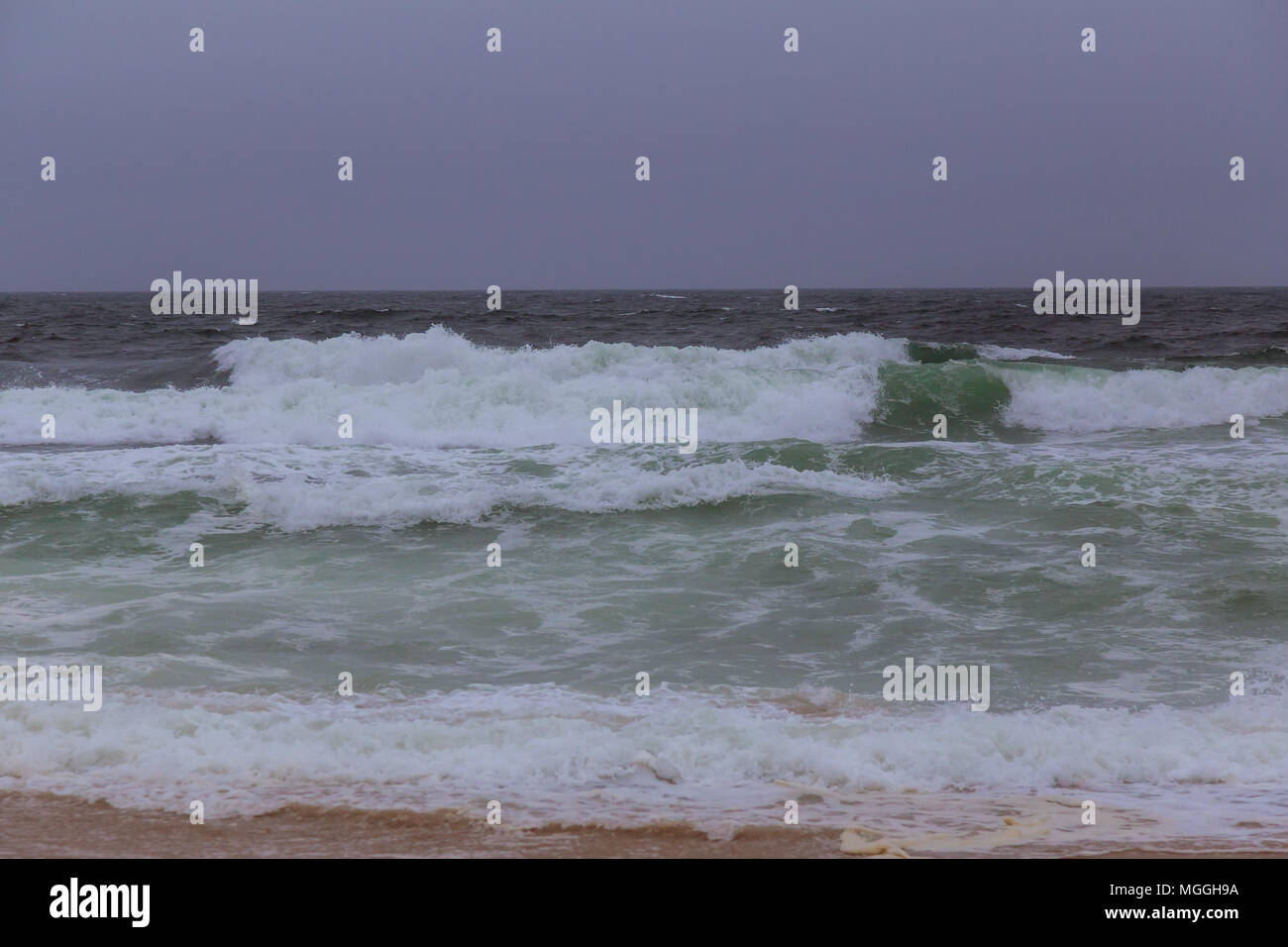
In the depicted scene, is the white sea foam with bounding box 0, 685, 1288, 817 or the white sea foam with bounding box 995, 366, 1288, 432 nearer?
the white sea foam with bounding box 0, 685, 1288, 817

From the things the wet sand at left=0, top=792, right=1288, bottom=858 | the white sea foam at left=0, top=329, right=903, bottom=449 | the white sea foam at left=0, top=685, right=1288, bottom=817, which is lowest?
the wet sand at left=0, top=792, right=1288, bottom=858

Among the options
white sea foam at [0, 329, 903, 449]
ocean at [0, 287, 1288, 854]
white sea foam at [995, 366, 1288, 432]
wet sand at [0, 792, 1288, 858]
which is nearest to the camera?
wet sand at [0, 792, 1288, 858]

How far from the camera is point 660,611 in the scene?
8.13m

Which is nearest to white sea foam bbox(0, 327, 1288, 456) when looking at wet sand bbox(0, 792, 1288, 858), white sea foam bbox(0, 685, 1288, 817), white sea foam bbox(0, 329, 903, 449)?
white sea foam bbox(0, 329, 903, 449)

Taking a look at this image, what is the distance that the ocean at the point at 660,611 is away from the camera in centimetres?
485

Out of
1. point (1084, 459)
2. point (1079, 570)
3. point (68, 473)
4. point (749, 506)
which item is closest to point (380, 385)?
point (68, 473)

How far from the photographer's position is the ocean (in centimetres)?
485

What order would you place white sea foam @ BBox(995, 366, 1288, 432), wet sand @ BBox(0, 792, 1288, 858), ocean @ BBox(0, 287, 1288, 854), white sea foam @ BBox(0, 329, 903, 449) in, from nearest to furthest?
wet sand @ BBox(0, 792, 1288, 858)
ocean @ BBox(0, 287, 1288, 854)
white sea foam @ BBox(0, 329, 903, 449)
white sea foam @ BBox(995, 366, 1288, 432)

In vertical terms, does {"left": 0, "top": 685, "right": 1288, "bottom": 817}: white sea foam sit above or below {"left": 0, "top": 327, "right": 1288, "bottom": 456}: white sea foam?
below

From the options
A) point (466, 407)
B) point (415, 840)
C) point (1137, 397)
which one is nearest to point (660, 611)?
point (415, 840)

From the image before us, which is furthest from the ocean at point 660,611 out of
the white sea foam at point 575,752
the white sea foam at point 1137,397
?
the white sea foam at point 1137,397

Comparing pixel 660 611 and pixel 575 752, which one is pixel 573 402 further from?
pixel 575 752

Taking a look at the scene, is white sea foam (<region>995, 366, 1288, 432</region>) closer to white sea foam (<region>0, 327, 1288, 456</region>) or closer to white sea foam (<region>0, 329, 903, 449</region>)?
white sea foam (<region>0, 327, 1288, 456</region>)

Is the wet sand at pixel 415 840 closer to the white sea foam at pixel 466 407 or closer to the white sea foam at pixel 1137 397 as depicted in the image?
the white sea foam at pixel 466 407
